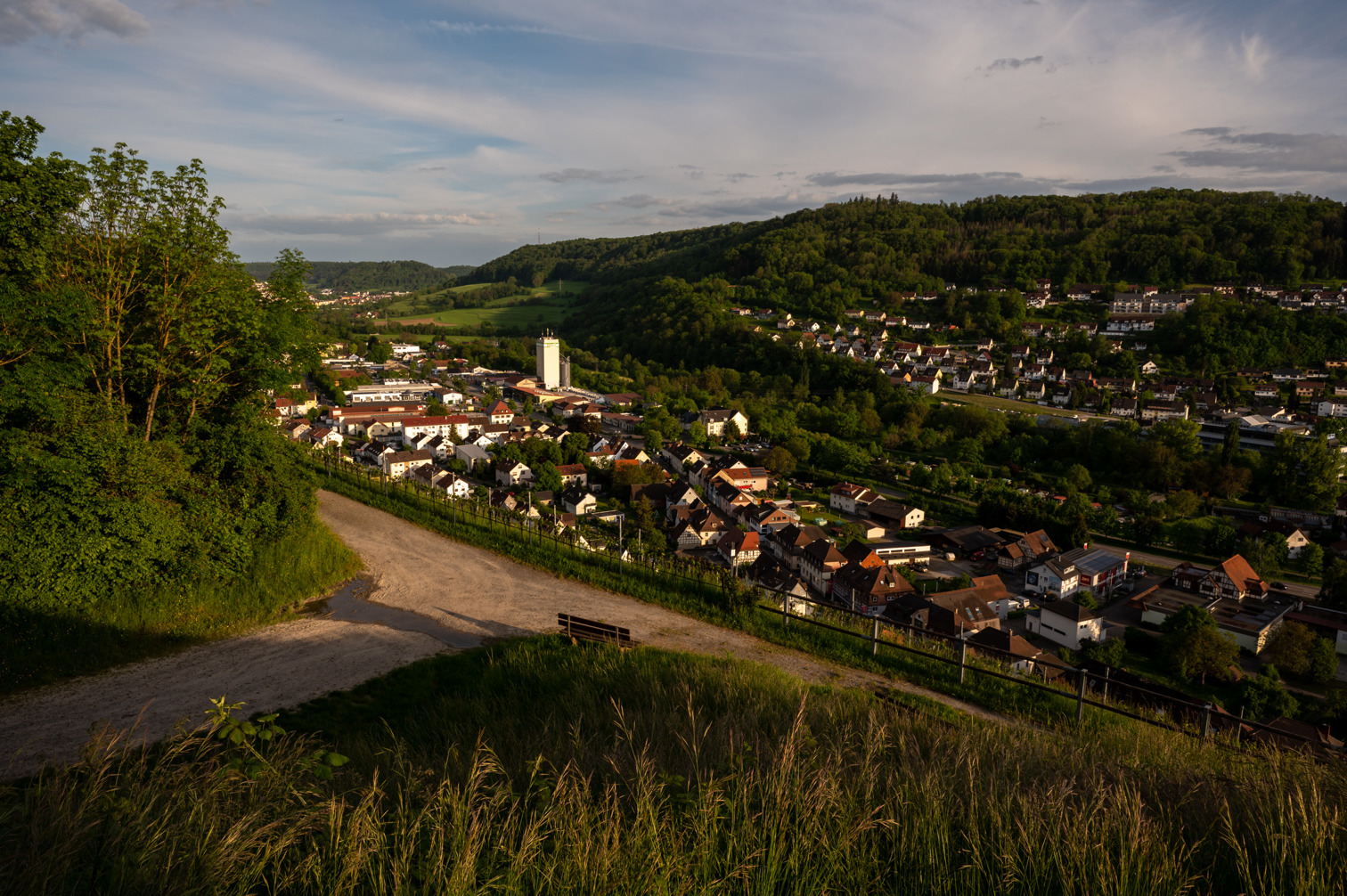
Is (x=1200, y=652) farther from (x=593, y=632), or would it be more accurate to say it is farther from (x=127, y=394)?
(x=127, y=394)

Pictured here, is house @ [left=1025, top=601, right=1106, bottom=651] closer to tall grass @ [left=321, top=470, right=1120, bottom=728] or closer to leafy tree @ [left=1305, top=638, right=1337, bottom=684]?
leafy tree @ [left=1305, top=638, right=1337, bottom=684]

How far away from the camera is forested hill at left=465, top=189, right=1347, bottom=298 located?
75.6m

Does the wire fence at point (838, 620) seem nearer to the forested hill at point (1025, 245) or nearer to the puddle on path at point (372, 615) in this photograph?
the puddle on path at point (372, 615)

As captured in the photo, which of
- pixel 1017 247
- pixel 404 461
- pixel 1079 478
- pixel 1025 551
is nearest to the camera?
pixel 1025 551

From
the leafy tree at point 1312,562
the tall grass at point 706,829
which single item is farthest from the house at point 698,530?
the tall grass at point 706,829

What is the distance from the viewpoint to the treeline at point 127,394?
7746mm

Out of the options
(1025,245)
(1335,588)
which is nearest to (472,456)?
(1335,588)

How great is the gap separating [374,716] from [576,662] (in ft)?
7.37

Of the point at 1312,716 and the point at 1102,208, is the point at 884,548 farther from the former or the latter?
the point at 1102,208

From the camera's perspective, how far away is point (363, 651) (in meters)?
8.23

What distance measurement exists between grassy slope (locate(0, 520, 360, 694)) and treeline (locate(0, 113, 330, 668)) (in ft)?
0.43

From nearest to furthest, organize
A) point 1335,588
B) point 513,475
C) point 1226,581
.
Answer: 1. point 1335,588
2. point 1226,581
3. point 513,475

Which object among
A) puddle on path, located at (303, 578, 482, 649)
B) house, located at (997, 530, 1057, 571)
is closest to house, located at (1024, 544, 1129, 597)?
house, located at (997, 530, 1057, 571)

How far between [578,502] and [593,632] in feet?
71.4
